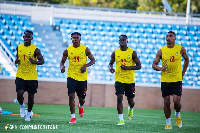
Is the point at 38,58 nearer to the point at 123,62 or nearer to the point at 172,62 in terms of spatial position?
the point at 123,62

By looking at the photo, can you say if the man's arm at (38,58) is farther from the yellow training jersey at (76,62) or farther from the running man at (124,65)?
the running man at (124,65)

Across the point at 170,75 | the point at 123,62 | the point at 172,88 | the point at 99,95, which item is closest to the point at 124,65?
the point at 123,62

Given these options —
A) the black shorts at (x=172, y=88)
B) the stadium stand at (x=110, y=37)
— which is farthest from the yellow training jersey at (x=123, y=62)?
the stadium stand at (x=110, y=37)

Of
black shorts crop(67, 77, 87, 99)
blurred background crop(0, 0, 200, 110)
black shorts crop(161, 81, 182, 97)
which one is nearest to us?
black shorts crop(161, 81, 182, 97)

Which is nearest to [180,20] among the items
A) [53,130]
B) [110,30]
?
[110,30]

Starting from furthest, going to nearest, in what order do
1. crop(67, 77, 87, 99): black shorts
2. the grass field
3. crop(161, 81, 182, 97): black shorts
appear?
crop(67, 77, 87, 99): black shorts, crop(161, 81, 182, 97): black shorts, the grass field

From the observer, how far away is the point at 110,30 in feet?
96.4

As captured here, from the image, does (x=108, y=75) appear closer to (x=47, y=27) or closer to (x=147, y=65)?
(x=147, y=65)

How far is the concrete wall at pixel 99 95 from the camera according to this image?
863 inches

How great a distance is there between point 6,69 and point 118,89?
13324 mm

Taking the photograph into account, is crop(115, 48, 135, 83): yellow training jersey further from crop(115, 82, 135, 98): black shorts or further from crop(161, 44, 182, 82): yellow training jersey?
crop(161, 44, 182, 82): yellow training jersey

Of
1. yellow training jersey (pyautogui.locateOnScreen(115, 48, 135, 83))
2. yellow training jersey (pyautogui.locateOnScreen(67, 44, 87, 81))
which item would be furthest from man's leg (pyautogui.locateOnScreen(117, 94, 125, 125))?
yellow training jersey (pyautogui.locateOnScreen(67, 44, 87, 81))

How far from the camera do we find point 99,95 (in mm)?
22375

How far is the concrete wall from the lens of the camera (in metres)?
21.9
